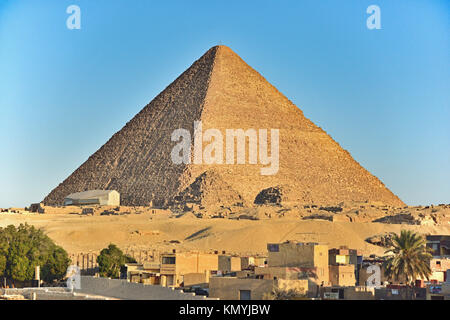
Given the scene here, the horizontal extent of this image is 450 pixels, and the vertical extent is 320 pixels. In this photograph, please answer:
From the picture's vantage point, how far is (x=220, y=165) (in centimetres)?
13238

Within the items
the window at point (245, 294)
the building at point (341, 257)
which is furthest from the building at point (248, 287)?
the building at point (341, 257)

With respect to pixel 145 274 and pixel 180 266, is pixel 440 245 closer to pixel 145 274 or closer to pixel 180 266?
pixel 180 266

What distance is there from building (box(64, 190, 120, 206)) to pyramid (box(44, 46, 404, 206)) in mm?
7230

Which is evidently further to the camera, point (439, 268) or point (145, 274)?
point (439, 268)

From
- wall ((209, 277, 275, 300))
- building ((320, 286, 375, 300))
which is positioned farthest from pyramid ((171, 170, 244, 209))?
building ((320, 286, 375, 300))

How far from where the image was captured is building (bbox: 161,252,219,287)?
4834 centimetres

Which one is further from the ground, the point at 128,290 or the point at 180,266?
the point at 180,266

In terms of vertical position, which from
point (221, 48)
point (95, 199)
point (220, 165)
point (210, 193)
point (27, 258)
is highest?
point (221, 48)

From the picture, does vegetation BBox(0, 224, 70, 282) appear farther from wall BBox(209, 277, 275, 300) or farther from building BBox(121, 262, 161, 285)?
wall BBox(209, 277, 275, 300)

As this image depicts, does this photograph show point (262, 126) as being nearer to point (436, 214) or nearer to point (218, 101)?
point (218, 101)

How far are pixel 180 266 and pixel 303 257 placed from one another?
5.37 m

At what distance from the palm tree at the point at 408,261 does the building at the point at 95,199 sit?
71.0 metres

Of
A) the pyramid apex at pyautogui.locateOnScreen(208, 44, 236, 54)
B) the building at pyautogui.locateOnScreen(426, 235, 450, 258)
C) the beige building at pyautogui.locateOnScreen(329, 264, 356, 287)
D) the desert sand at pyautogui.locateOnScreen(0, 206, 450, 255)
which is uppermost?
the pyramid apex at pyautogui.locateOnScreen(208, 44, 236, 54)

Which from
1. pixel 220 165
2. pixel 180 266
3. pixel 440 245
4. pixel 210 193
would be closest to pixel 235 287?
pixel 180 266
